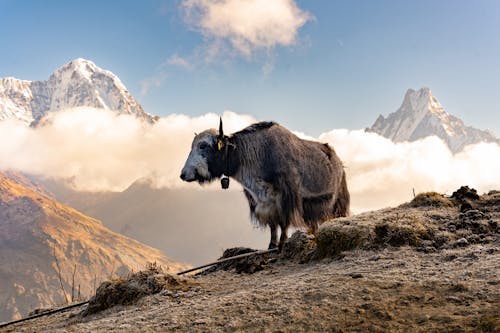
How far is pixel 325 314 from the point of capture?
596cm

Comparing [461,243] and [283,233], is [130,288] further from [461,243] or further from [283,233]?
[461,243]

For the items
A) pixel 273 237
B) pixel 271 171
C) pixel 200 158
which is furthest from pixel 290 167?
pixel 200 158

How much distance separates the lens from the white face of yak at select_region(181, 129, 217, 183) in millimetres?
12485

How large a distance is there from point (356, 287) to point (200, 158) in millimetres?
6779

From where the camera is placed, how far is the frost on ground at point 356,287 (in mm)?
5719

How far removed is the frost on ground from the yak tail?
3872mm

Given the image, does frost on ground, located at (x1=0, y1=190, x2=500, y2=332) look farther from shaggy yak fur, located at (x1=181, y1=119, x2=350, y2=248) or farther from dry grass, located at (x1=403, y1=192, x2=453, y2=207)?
shaggy yak fur, located at (x1=181, y1=119, x2=350, y2=248)

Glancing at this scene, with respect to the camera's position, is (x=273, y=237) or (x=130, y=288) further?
(x=273, y=237)

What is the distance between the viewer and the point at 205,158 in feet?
41.3

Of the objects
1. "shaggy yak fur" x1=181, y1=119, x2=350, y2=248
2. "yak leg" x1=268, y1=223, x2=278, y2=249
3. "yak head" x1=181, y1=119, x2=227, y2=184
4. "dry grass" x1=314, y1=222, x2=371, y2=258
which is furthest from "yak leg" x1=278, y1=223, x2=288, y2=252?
"yak head" x1=181, y1=119, x2=227, y2=184

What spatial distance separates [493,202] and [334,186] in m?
4.38

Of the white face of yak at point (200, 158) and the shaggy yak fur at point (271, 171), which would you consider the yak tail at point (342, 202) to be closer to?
the shaggy yak fur at point (271, 171)

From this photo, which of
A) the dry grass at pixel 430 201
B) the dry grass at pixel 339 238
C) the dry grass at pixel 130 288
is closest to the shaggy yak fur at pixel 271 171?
the dry grass at pixel 339 238

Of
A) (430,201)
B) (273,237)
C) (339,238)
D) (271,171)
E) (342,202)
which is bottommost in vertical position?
(339,238)
